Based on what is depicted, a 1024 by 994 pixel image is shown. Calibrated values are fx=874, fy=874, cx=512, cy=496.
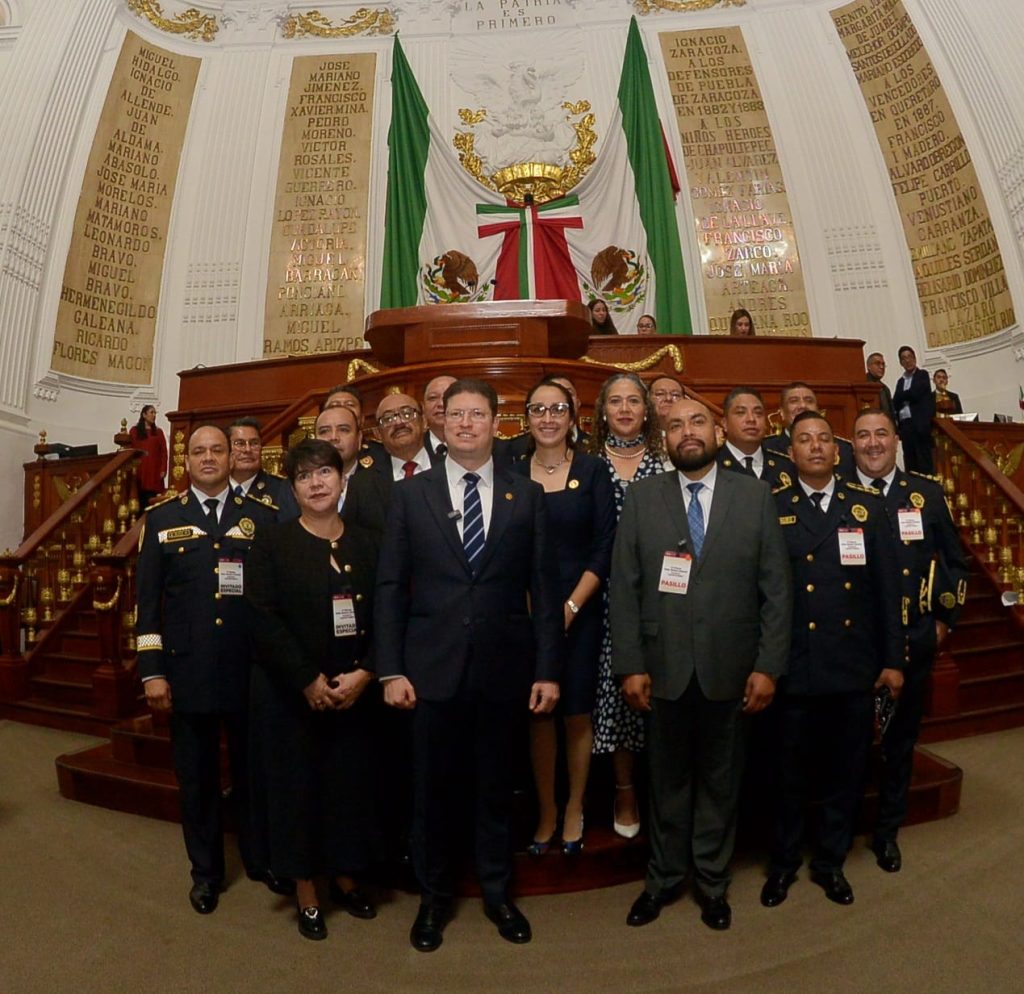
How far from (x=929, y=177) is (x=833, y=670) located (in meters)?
9.66

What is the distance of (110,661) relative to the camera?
4.91 m

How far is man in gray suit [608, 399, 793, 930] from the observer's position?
241cm

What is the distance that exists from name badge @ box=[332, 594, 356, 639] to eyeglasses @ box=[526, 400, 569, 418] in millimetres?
829

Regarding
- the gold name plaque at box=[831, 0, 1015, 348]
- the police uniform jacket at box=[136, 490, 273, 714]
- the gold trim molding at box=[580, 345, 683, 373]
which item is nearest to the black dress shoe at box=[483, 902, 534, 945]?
the police uniform jacket at box=[136, 490, 273, 714]

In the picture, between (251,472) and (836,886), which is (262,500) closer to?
(251,472)

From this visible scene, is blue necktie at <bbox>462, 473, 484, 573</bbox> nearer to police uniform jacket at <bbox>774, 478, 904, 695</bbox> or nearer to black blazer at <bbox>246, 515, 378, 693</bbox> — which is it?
black blazer at <bbox>246, 515, 378, 693</bbox>

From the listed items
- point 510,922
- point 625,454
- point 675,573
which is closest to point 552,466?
point 625,454

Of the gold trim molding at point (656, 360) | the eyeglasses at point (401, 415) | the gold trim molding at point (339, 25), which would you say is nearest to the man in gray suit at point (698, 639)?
the eyeglasses at point (401, 415)

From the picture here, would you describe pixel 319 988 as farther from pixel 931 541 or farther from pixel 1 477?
pixel 1 477

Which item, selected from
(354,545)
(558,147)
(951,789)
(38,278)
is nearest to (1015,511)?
(951,789)

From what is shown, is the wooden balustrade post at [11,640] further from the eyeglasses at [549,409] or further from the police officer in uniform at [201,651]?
the eyeglasses at [549,409]

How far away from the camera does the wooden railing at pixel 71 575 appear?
16.2 feet

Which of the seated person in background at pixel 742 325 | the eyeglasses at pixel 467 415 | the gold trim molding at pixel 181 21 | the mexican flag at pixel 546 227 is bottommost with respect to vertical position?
the eyeglasses at pixel 467 415

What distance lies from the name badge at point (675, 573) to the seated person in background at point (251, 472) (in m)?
1.27
